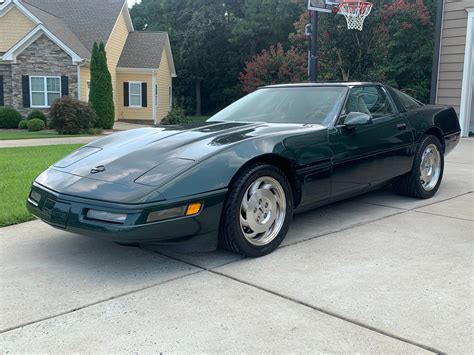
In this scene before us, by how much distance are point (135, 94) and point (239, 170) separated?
2363 cm

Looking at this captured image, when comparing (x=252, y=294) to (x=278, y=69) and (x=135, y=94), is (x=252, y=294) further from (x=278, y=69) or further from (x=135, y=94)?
(x=135, y=94)

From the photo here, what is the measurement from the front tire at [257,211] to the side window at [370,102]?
1.37m

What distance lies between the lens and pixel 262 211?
13.2ft

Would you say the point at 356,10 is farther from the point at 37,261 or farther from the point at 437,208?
the point at 37,261

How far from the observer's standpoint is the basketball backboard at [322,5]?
981 centimetres

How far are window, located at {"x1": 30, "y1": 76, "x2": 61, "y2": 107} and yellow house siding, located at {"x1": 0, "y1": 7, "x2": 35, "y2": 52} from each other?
8.66 feet

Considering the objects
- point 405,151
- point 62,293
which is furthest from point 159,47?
point 62,293

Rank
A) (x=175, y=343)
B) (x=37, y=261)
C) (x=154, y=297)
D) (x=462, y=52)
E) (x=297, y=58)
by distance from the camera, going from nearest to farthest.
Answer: (x=175, y=343) → (x=154, y=297) → (x=37, y=261) → (x=462, y=52) → (x=297, y=58)

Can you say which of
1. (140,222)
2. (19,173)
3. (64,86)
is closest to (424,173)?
(140,222)

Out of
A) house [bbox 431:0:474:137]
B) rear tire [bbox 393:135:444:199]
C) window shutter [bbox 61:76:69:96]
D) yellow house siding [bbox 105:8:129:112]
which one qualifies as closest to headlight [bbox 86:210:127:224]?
rear tire [bbox 393:135:444:199]

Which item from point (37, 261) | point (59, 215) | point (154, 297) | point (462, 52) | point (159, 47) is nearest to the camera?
point (154, 297)

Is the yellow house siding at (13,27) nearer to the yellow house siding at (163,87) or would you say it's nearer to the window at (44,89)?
the window at (44,89)

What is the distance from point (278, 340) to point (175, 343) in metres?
0.55

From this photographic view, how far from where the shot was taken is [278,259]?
395 cm
